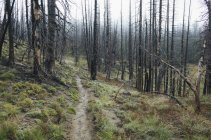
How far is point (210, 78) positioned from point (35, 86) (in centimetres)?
1375

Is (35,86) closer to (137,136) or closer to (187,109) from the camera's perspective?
(137,136)

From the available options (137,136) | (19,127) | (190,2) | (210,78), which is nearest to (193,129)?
(137,136)

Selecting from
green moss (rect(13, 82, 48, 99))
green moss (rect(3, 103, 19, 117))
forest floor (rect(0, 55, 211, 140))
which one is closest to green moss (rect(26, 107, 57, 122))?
forest floor (rect(0, 55, 211, 140))

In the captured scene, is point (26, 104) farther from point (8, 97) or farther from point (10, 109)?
point (10, 109)

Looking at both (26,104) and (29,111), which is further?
(26,104)

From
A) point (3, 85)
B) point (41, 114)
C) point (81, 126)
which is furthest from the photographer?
point (3, 85)

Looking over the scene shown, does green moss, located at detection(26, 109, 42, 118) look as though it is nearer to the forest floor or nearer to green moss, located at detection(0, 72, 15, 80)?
the forest floor

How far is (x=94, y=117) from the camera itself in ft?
37.4

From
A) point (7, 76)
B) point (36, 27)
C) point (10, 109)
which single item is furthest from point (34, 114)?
point (36, 27)

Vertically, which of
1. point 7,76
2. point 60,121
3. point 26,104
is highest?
point 7,76

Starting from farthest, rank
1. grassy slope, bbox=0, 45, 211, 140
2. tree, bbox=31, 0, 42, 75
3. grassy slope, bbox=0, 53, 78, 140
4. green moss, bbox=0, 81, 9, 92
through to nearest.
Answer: tree, bbox=31, 0, 42, 75, green moss, bbox=0, 81, 9, 92, grassy slope, bbox=0, 45, 211, 140, grassy slope, bbox=0, 53, 78, 140

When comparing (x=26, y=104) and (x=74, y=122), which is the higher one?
(x=26, y=104)

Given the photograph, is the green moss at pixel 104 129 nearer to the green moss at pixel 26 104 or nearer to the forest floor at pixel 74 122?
the forest floor at pixel 74 122

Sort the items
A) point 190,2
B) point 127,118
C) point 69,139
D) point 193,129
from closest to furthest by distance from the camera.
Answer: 1. point 69,139
2. point 193,129
3. point 127,118
4. point 190,2
